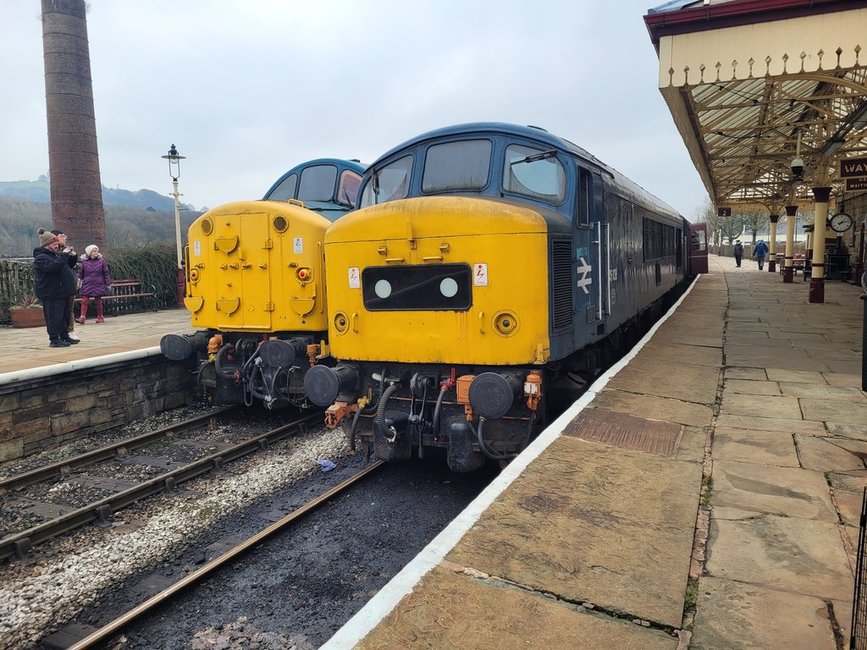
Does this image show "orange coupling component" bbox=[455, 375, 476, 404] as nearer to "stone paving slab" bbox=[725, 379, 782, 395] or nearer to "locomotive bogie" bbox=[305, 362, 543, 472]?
"locomotive bogie" bbox=[305, 362, 543, 472]

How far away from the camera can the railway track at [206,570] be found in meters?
3.57

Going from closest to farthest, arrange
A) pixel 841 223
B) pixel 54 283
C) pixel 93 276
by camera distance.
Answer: pixel 54 283
pixel 93 276
pixel 841 223

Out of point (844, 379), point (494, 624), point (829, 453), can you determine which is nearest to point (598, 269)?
point (829, 453)

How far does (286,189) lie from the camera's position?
29.9 ft

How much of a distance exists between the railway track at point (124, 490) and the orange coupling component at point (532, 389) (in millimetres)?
3569

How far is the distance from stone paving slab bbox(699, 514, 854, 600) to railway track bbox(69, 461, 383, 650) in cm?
Result: 318

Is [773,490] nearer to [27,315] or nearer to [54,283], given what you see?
[54,283]

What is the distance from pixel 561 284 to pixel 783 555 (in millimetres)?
2693

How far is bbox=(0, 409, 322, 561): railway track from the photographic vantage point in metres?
4.80

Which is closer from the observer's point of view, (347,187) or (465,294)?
(465,294)

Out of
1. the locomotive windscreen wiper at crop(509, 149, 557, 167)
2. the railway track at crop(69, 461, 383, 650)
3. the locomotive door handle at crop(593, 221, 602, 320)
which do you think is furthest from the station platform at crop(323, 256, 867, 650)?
the locomotive windscreen wiper at crop(509, 149, 557, 167)

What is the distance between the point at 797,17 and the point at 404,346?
6.43 meters

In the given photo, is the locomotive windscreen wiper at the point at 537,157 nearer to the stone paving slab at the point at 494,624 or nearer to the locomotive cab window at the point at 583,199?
the locomotive cab window at the point at 583,199

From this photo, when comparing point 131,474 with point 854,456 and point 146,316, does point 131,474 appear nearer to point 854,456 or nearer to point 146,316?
point 854,456
